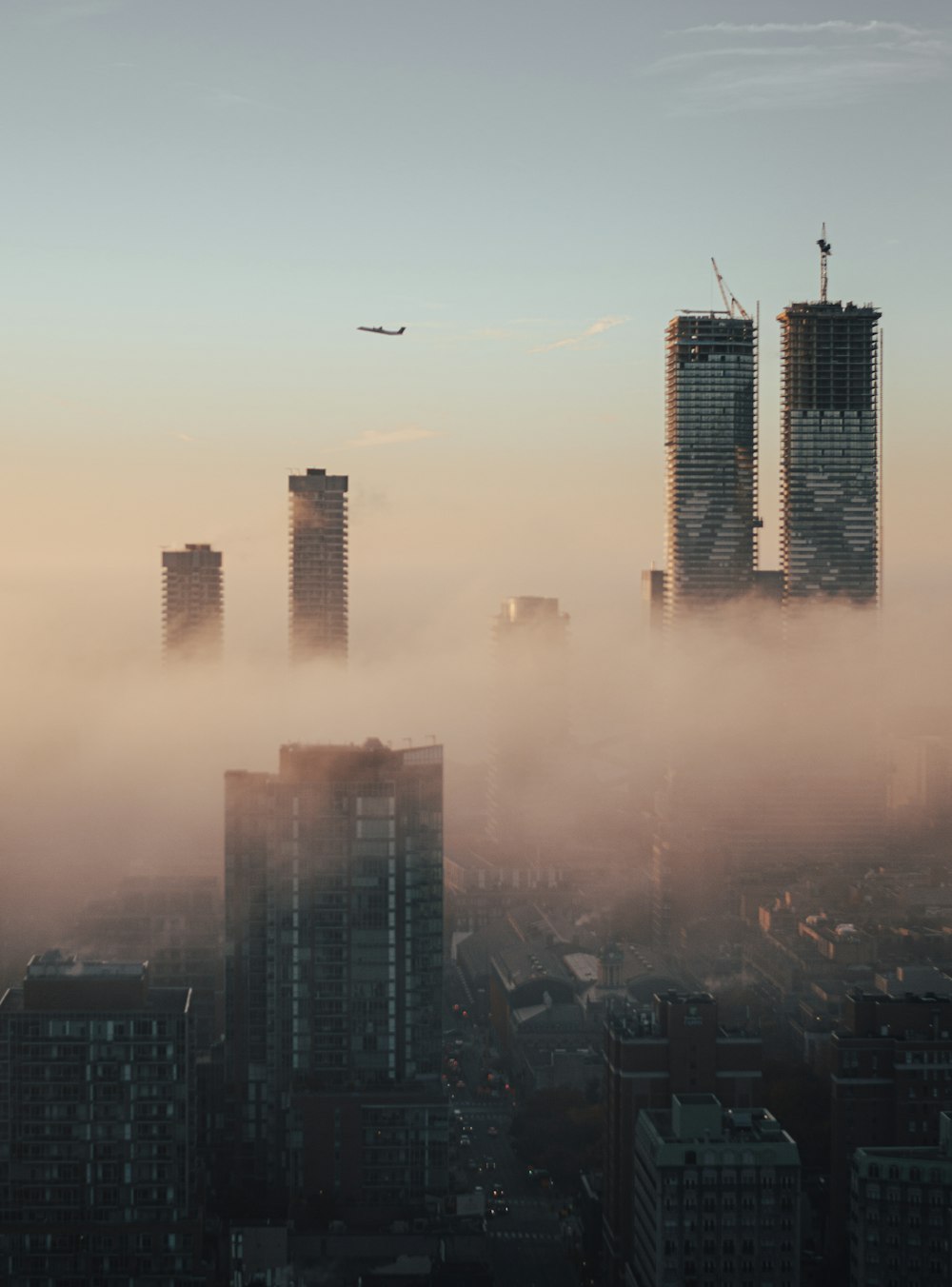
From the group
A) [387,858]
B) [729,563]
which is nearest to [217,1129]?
[387,858]

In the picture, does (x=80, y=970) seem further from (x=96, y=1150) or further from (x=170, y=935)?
(x=170, y=935)

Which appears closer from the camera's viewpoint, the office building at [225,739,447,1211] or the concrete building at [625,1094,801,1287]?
the concrete building at [625,1094,801,1287]

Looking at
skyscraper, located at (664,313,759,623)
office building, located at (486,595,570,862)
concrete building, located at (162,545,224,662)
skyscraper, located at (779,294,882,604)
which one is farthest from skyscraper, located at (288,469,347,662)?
skyscraper, located at (779,294,882,604)

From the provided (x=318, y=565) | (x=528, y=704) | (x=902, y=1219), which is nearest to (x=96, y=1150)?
(x=902, y=1219)

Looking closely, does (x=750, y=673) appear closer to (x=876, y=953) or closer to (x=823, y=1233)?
(x=876, y=953)

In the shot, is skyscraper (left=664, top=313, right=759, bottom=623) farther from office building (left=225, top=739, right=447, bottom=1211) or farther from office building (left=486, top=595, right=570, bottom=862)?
office building (left=225, top=739, right=447, bottom=1211)

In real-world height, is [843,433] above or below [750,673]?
above

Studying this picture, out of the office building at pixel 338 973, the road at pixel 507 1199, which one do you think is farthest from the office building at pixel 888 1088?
the office building at pixel 338 973
